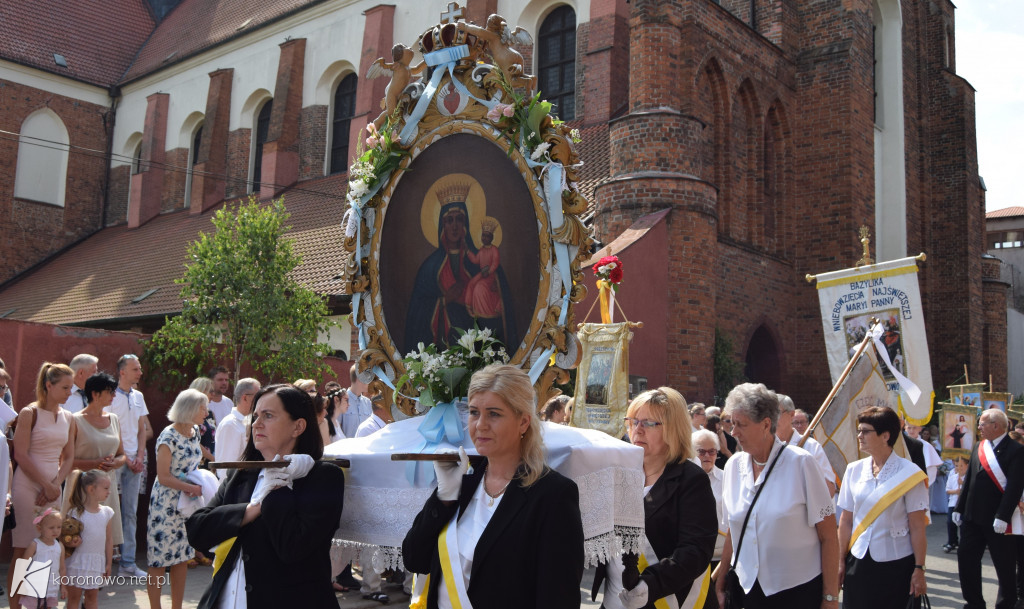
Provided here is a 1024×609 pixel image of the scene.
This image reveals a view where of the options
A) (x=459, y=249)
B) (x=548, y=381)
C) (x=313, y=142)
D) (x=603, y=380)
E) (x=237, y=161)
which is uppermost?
(x=313, y=142)

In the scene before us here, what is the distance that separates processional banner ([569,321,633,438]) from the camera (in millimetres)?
10742

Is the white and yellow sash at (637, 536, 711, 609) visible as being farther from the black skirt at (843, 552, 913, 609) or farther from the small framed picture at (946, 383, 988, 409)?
the small framed picture at (946, 383, 988, 409)

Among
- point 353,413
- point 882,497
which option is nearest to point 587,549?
point 882,497

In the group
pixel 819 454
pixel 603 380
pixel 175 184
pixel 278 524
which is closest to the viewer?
pixel 278 524

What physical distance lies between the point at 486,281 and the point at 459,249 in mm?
289

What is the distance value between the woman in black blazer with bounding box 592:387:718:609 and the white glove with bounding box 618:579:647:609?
0.21 ft

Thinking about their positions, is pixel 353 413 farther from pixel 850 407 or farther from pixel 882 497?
pixel 882 497

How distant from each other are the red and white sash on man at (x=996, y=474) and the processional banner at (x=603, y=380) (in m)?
3.72

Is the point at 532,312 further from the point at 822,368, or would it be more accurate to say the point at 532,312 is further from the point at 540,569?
the point at 822,368

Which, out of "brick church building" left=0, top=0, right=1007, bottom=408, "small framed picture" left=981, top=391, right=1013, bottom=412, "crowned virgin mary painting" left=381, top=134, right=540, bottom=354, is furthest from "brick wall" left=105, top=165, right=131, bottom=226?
"crowned virgin mary painting" left=381, top=134, right=540, bottom=354

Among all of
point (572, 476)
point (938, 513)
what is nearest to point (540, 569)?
point (572, 476)

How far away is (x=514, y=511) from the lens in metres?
3.03

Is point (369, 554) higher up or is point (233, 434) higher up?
point (233, 434)

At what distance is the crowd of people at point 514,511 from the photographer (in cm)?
314
